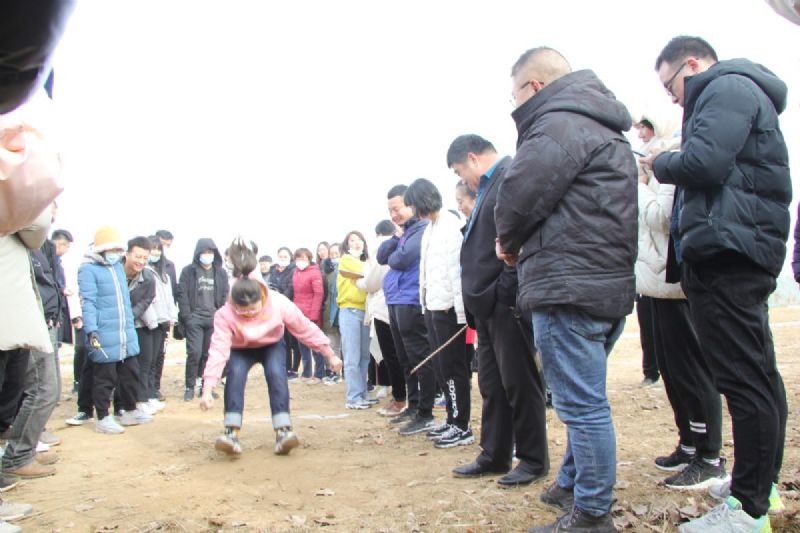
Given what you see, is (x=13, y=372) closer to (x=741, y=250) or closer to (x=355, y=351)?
(x=355, y=351)

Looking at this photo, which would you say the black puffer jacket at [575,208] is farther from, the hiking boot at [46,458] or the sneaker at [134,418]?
the sneaker at [134,418]

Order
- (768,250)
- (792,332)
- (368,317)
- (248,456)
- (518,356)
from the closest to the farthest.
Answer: (768,250) < (518,356) < (248,456) < (368,317) < (792,332)

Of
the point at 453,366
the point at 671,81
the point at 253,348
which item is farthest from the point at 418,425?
the point at 671,81

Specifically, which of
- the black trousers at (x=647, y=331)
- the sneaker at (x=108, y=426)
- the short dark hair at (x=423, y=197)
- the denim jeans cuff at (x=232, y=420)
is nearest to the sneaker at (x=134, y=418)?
the sneaker at (x=108, y=426)

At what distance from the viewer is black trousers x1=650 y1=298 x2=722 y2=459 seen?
3783mm

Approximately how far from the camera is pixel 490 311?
4.20 metres

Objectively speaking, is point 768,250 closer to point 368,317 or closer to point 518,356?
point 518,356

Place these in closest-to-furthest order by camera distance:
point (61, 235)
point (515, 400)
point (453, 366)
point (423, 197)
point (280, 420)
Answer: point (515, 400)
point (280, 420)
point (453, 366)
point (423, 197)
point (61, 235)

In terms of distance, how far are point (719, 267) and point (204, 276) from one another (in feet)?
27.5

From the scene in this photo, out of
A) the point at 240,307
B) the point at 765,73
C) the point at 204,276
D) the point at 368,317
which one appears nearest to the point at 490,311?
the point at 765,73

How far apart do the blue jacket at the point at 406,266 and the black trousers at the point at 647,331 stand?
216 centimetres

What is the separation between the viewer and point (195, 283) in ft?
32.3

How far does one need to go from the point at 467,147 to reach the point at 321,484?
2643 mm

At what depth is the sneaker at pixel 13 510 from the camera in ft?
12.7
